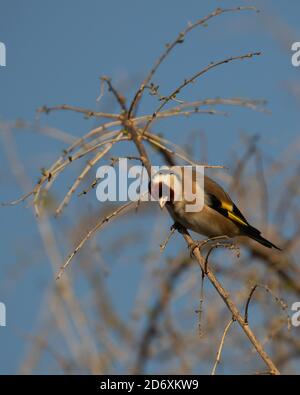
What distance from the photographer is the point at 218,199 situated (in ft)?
21.5

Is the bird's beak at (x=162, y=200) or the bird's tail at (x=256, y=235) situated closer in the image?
the bird's beak at (x=162, y=200)

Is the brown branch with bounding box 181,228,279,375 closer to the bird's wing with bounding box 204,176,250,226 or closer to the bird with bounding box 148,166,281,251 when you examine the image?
the bird with bounding box 148,166,281,251

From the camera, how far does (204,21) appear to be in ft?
14.9

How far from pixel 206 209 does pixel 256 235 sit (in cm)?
43

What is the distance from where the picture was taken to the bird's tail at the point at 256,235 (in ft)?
20.6

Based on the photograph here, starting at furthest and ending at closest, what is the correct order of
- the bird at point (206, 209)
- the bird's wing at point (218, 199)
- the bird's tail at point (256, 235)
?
the bird's wing at point (218, 199) < the bird's tail at point (256, 235) < the bird at point (206, 209)

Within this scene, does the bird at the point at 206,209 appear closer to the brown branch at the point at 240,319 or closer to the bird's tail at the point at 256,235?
the bird's tail at the point at 256,235

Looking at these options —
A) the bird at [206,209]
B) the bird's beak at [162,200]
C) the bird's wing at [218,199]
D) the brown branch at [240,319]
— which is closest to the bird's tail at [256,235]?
the bird at [206,209]

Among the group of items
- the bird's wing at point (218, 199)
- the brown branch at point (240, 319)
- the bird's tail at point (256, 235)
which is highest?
the bird's wing at point (218, 199)
